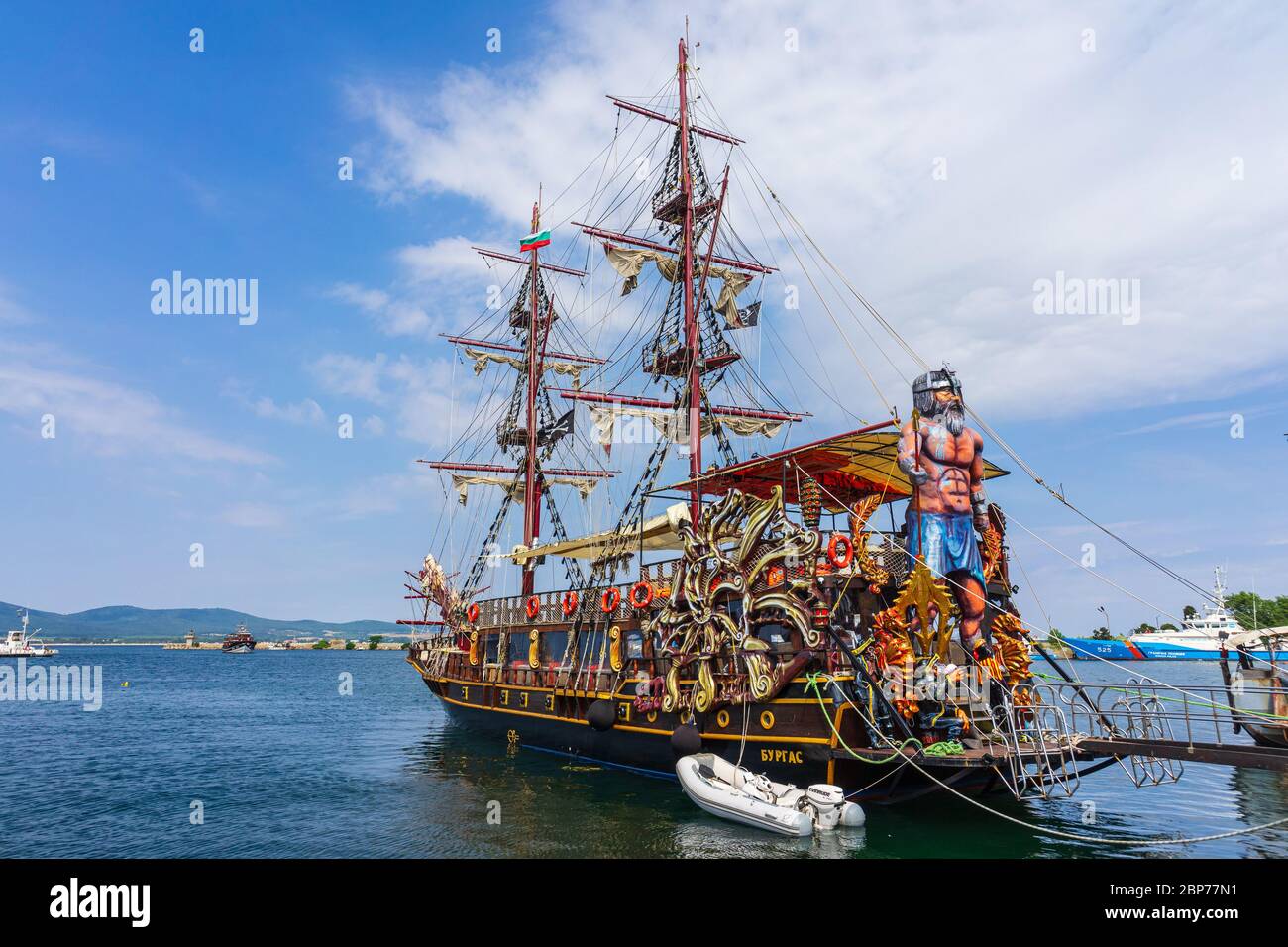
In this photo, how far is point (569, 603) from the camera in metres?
28.0

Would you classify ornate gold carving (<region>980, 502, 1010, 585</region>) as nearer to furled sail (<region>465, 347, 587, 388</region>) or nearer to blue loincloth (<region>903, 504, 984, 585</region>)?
blue loincloth (<region>903, 504, 984, 585</region>)

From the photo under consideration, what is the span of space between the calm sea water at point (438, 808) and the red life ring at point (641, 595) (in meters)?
5.08

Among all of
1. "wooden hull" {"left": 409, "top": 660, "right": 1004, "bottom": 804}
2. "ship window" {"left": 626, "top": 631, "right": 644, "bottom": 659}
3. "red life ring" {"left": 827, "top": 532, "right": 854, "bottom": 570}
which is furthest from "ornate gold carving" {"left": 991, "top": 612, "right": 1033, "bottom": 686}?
"ship window" {"left": 626, "top": 631, "right": 644, "bottom": 659}

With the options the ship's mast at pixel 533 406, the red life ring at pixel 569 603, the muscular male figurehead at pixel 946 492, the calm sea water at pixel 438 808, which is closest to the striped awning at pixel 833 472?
the muscular male figurehead at pixel 946 492

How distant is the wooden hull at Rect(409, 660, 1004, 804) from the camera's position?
58.0 feet

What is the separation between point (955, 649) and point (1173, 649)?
94.3m

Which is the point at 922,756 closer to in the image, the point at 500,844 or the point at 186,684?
the point at 500,844

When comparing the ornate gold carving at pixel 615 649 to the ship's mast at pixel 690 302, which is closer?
the ornate gold carving at pixel 615 649

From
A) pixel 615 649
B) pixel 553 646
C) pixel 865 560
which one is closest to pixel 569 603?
pixel 553 646

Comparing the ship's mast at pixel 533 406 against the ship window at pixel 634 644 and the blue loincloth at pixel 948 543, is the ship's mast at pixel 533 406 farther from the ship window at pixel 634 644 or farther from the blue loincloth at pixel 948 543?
the blue loincloth at pixel 948 543

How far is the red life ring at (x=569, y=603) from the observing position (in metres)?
27.8

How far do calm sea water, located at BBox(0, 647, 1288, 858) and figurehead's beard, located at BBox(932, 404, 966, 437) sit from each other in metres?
8.48
